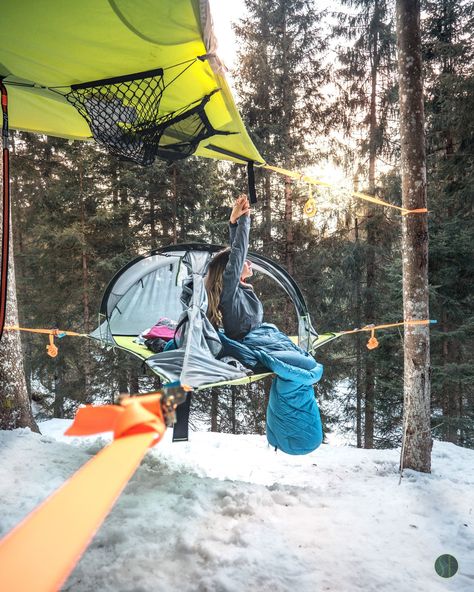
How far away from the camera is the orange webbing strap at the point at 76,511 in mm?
327

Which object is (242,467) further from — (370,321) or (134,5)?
(370,321)

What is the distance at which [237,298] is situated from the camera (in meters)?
2.76

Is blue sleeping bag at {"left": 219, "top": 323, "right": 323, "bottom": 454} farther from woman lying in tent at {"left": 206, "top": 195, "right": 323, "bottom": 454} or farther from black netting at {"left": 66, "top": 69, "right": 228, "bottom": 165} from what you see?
black netting at {"left": 66, "top": 69, "right": 228, "bottom": 165}

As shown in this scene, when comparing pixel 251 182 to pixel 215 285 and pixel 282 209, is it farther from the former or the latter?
pixel 282 209

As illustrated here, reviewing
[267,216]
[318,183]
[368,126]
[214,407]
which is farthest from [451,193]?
[214,407]

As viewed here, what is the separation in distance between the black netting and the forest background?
15.1 feet

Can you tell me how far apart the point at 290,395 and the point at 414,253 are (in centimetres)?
161

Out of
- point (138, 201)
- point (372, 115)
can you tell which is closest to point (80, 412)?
point (138, 201)

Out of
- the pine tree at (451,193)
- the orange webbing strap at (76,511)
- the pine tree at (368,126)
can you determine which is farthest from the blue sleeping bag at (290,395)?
the pine tree at (368,126)

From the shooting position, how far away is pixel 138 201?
718 centimetres

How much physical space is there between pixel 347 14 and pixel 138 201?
5348 mm

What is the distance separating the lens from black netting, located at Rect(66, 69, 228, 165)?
Result: 171 centimetres

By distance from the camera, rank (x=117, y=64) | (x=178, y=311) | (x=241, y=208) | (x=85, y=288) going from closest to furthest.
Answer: (x=117, y=64) → (x=241, y=208) → (x=178, y=311) → (x=85, y=288)

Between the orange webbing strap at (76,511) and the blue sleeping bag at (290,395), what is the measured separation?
1.88 metres
